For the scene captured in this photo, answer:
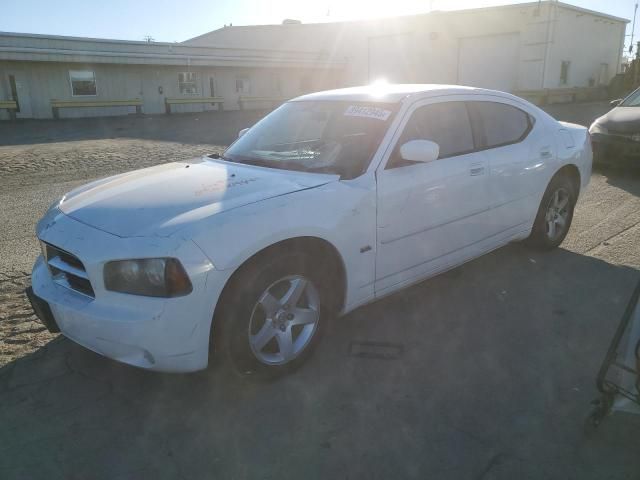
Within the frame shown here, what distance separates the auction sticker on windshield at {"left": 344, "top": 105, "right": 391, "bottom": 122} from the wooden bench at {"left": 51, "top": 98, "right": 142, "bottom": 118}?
70.9 ft

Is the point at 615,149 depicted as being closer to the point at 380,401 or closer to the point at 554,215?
the point at 554,215

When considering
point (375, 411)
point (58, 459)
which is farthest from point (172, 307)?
point (375, 411)

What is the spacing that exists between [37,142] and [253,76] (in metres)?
17.1

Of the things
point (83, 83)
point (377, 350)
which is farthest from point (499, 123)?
point (83, 83)

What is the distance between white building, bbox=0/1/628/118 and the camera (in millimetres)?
21875

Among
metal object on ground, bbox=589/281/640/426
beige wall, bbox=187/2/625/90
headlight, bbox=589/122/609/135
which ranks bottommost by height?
metal object on ground, bbox=589/281/640/426

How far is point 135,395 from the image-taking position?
2.93 metres

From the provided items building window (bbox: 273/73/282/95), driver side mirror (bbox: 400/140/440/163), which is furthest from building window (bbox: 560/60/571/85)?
driver side mirror (bbox: 400/140/440/163)

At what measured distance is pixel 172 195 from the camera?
304 cm

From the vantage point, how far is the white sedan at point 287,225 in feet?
8.37

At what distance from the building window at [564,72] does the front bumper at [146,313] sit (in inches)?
1201

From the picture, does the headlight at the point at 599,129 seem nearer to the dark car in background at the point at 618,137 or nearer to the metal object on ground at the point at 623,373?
the dark car in background at the point at 618,137

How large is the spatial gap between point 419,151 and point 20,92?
22888 millimetres

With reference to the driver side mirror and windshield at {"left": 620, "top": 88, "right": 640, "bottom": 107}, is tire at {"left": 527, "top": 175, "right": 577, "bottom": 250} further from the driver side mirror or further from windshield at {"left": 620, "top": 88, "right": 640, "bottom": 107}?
windshield at {"left": 620, "top": 88, "right": 640, "bottom": 107}
